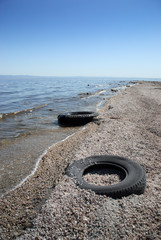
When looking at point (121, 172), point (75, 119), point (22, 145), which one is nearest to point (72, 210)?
point (121, 172)

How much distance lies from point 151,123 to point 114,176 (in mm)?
5715

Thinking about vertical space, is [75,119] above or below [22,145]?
above

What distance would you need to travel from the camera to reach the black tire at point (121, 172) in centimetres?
378

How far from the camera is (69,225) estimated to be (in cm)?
301

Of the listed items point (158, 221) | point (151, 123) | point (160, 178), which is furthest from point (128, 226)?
point (151, 123)

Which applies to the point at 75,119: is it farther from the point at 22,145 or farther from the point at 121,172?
the point at 121,172

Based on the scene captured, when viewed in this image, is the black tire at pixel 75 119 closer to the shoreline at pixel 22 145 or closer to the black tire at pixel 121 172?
the shoreline at pixel 22 145

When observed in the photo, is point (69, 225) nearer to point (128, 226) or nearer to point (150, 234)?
point (128, 226)

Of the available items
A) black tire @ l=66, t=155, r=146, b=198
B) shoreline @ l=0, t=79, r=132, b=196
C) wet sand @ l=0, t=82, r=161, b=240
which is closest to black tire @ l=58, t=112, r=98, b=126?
shoreline @ l=0, t=79, r=132, b=196

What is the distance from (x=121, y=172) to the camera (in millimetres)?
4934

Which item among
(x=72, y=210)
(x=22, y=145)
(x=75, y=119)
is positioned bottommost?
(x=22, y=145)

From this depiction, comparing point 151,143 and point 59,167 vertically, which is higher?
point 151,143

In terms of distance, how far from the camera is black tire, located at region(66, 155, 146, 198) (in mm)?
3779

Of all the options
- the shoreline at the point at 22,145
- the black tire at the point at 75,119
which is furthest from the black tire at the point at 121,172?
the black tire at the point at 75,119
